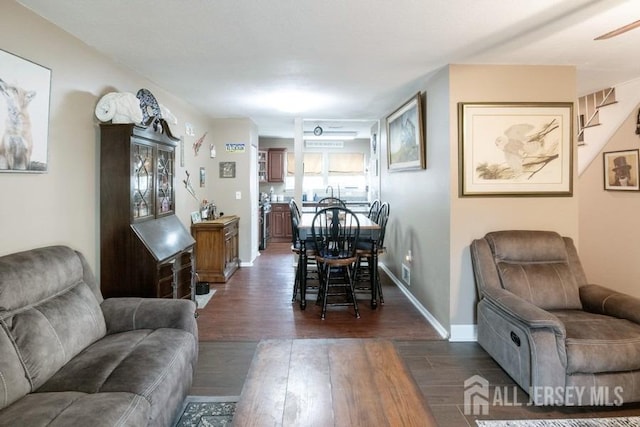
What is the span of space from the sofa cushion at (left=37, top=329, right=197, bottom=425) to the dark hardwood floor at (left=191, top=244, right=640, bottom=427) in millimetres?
453

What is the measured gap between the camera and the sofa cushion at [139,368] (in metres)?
1.62

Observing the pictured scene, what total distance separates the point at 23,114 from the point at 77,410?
1.69 m

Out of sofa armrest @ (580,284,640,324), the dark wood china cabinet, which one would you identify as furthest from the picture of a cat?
sofa armrest @ (580,284,640,324)

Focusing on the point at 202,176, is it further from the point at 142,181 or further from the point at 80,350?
the point at 80,350

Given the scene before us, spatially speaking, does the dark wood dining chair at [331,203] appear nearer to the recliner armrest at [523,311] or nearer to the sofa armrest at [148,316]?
the recliner armrest at [523,311]

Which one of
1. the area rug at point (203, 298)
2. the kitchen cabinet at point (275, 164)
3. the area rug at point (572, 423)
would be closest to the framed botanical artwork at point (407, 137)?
the area rug at point (572, 423)

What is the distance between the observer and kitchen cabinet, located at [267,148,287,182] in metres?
8.66

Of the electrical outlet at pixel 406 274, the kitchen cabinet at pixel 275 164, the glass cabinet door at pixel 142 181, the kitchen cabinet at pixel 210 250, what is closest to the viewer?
the glass cabinet door at pixel 142 181

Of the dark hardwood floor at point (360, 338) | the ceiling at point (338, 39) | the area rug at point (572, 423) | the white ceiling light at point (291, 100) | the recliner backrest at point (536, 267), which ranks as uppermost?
the white ceiling light at point (291, 100)

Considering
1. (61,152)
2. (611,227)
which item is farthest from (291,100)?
(611,227)

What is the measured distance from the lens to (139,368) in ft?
5.68

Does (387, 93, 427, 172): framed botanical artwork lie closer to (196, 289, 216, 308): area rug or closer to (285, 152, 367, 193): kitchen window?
(196, 289, 216, 308): area rug

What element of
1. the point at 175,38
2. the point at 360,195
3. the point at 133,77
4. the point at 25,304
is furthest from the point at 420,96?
the point at 360,195

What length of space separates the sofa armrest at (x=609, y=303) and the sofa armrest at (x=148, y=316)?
9.29ft
